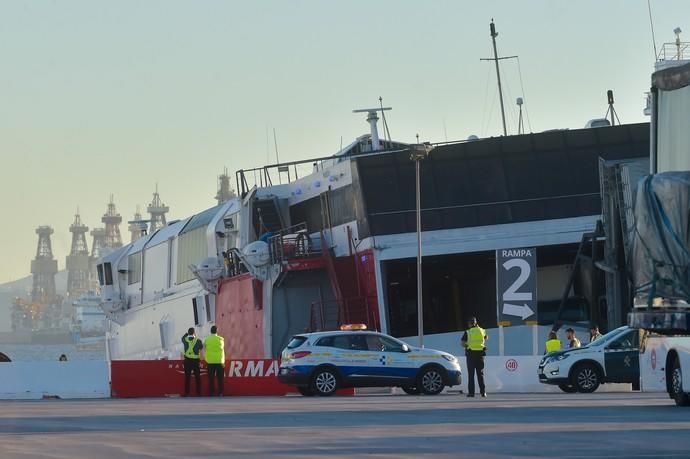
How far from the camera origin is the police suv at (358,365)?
32500mm

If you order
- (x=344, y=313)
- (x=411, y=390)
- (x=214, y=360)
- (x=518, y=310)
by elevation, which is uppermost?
(x=344, y=313)

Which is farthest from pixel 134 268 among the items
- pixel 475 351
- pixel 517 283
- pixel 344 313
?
pixel 475 351

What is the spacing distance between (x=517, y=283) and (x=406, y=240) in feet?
38.9

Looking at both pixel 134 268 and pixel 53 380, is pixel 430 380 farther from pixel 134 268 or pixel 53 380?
pixel 134 268

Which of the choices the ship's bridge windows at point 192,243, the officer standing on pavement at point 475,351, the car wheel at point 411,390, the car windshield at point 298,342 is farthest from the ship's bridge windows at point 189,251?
the officer standing on pavement at point 475,351

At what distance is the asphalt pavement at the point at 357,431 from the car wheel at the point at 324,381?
6.47 meters

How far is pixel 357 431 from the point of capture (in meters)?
17.6

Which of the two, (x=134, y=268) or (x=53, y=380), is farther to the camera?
(x=134, y=268)

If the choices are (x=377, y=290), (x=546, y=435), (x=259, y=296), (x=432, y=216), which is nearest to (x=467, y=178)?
(x=432, y=216)

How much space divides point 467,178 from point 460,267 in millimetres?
4345

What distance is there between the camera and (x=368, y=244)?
51688 mm

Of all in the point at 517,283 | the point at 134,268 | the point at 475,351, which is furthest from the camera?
the point at 134,268

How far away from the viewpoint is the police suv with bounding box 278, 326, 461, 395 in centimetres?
3250

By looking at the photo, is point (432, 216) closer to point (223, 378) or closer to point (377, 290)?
point (377, 290)
